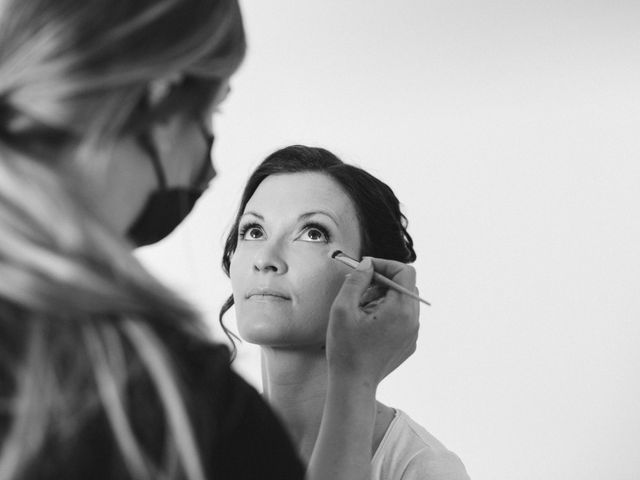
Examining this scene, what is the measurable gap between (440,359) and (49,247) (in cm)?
130

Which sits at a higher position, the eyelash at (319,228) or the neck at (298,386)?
the eyelash at (319,228)

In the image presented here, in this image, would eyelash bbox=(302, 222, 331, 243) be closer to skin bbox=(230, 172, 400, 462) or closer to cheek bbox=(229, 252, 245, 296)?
skin bbox=(230, 172, 400, 462)

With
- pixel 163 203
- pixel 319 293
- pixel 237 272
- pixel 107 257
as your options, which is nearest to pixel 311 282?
pixel 319 293

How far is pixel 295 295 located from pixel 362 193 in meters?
0.23

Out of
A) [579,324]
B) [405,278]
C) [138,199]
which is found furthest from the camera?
[579,324]

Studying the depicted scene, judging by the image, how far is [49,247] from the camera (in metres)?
0.48

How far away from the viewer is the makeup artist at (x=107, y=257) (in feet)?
1.55

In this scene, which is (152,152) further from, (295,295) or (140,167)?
(295,295)

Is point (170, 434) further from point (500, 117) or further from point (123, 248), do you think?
point (500, 117)

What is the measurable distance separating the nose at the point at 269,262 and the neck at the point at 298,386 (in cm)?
13

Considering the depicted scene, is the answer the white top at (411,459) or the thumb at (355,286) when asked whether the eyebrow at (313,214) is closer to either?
the thumb at (355,286)

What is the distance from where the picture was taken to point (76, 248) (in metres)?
0.48

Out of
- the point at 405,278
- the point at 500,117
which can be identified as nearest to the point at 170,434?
the point at 405,278

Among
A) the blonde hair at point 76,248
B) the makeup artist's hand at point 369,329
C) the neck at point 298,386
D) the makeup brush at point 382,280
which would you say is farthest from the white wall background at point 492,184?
the blonde hair at point 76,248
